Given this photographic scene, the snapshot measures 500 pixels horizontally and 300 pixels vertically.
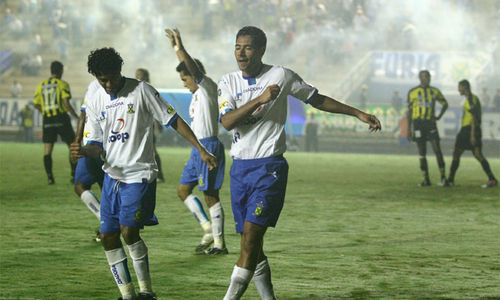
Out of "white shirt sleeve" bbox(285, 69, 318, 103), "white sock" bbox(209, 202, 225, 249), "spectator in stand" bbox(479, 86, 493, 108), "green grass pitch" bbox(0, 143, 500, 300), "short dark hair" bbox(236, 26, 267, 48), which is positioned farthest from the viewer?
"spectator in stand" bbox(479, 86, 493, 108)

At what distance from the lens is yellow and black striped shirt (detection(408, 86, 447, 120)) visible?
16.6 m

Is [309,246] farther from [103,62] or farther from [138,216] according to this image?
[103,62]

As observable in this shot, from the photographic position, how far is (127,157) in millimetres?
5809

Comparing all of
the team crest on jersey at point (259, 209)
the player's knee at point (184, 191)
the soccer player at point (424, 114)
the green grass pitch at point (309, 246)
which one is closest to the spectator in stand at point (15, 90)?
the green grass pitch at point (309, 246)

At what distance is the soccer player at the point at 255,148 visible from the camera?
5387 mm

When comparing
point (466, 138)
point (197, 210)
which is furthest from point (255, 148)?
point (466, 138)

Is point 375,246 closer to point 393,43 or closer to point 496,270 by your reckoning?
point 496,270

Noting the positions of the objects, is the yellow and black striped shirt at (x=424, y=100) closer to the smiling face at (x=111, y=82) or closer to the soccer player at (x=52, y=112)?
the soccer player at (x=52, y=112)

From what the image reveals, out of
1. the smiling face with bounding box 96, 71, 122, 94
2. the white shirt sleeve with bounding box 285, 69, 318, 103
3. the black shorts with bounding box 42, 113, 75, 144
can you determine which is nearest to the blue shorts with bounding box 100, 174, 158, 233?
the smiling face with bounding box 96, 71, 122, 94

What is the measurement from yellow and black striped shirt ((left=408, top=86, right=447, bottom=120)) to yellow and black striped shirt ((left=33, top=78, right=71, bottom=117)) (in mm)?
6757

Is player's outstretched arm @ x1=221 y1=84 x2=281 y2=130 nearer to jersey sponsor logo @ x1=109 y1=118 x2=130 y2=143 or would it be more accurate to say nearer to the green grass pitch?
jersey sponsor logo @ x1=109 y1=118 x2=130 y2=143

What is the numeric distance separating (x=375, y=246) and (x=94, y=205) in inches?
118

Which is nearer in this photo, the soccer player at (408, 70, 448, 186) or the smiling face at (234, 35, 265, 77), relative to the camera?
the smiling face at (234, 35, 265, 77)

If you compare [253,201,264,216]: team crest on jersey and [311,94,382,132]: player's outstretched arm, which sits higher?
[311,94,382,132]: player's outstretched arm
